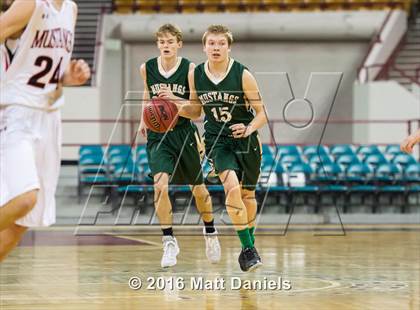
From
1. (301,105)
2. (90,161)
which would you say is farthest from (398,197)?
(90,161)

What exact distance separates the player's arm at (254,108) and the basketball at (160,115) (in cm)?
75

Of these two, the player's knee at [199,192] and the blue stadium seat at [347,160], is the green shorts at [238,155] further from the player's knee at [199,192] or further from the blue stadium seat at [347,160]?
the blue stadium seat at [347,160]

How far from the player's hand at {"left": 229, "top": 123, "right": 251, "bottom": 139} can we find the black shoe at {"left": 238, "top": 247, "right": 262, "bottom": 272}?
939 mm

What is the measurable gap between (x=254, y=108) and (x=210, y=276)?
1.47 metres

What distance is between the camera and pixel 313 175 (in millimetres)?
17281

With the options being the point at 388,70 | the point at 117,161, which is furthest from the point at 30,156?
the point at 388,70

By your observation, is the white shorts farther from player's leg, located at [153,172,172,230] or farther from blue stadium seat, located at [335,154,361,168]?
blue stadium seat, located at [335,154,361,168]

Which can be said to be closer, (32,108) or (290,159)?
(32,108)

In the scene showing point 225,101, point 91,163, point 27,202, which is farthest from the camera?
point 91,163

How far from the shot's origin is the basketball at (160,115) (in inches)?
332

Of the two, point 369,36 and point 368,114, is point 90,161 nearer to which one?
point 368,114

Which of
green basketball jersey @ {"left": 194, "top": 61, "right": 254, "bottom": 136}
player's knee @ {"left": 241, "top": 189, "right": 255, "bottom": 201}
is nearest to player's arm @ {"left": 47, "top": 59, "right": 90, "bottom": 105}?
green basketball jersey @ {"left": 194, "top": 61, "right": 254, "bottom": 136}

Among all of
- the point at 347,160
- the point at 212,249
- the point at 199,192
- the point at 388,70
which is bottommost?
the point at 212,249

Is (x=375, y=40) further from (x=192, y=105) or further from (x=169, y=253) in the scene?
(x=169, y=253)
